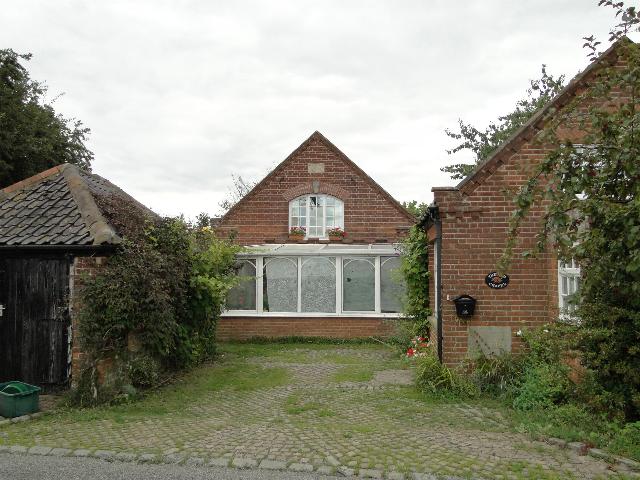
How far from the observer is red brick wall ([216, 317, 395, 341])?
54.4ft

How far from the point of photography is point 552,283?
8.94 m

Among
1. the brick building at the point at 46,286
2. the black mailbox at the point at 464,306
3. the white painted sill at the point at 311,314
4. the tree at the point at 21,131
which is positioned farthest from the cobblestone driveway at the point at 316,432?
the tree at the point at 21,131

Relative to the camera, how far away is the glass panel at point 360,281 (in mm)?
16656

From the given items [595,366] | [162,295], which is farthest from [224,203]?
[595,366]

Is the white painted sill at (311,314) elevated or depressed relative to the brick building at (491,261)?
depressed

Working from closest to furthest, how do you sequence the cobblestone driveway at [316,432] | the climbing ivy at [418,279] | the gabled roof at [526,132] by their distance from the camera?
1. the cobblestone driveway at [316,432]
2. the gabled roof at [526,132]
3. the climbing ivy at [418,279]

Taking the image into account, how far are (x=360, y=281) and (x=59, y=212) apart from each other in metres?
9.04

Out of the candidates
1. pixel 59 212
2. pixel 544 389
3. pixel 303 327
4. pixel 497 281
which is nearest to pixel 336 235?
pixel 303 327

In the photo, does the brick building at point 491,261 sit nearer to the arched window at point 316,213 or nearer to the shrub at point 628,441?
the shrub at point 628,441

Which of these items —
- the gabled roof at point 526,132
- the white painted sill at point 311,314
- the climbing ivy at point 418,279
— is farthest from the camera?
the white painted sill at point 311,314

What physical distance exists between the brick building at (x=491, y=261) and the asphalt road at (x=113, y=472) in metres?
4.53

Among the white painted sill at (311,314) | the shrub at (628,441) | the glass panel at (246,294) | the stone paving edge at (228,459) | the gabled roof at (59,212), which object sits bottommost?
the stone paving edge at (228,459)

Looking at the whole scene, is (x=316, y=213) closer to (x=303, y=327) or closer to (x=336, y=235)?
(x=336, y=235)

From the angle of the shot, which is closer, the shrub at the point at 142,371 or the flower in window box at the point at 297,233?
the shrub at the point at 142,371
